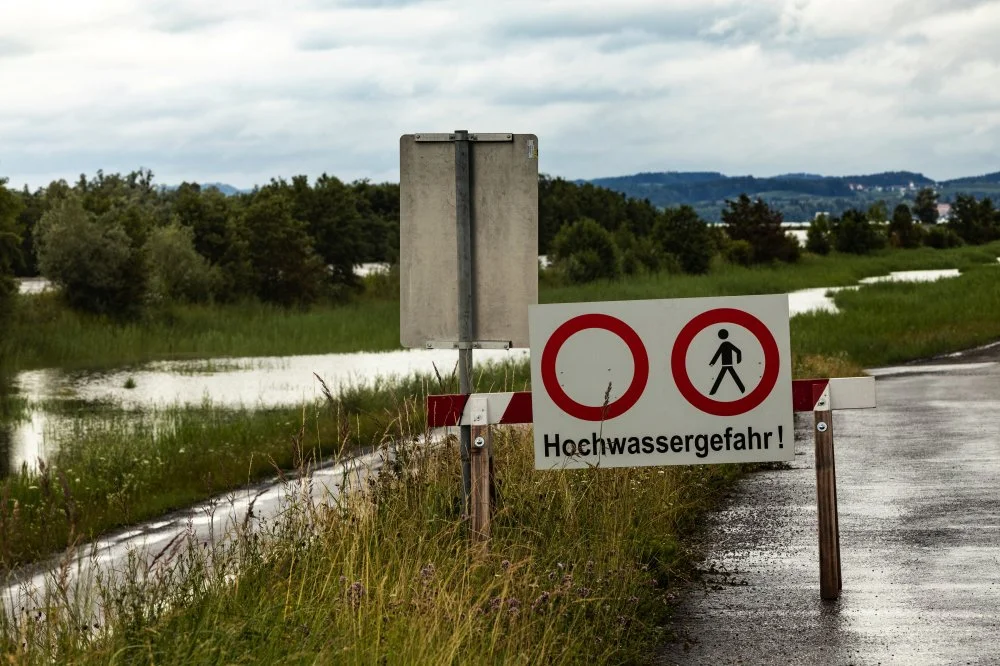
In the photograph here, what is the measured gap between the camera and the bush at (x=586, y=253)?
74438 mm

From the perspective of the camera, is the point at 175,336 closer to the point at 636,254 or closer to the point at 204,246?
the point at 204,246

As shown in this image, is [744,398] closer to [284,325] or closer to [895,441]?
[895,441]

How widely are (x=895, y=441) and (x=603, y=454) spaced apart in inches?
347

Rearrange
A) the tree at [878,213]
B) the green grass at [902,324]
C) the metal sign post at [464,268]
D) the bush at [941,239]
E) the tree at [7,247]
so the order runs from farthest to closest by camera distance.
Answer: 1. the tree at [878,213]
2. the bush at [941,239]
3. the tree at [7,247]
4. the green grass at [902,324]
5. the metal sign post at [464,268]

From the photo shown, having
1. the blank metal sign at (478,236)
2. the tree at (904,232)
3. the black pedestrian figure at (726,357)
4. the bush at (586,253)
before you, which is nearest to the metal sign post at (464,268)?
the blank metal sign at (478,236)

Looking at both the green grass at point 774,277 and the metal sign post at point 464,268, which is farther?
the green grass at point 774,277

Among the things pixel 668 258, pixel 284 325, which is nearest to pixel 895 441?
pixel 284 325

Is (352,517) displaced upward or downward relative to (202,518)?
upward

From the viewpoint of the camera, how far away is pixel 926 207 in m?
167

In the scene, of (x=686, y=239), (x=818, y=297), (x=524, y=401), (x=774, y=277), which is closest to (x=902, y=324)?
(x=818, y=297)

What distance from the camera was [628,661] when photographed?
22.9 ft

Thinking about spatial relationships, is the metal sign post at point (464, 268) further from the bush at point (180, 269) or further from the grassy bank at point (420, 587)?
Result: the bush at point (180, 269)

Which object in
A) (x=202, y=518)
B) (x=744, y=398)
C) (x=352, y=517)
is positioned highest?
(x=744, y=398)

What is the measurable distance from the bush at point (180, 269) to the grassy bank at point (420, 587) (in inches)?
1665
